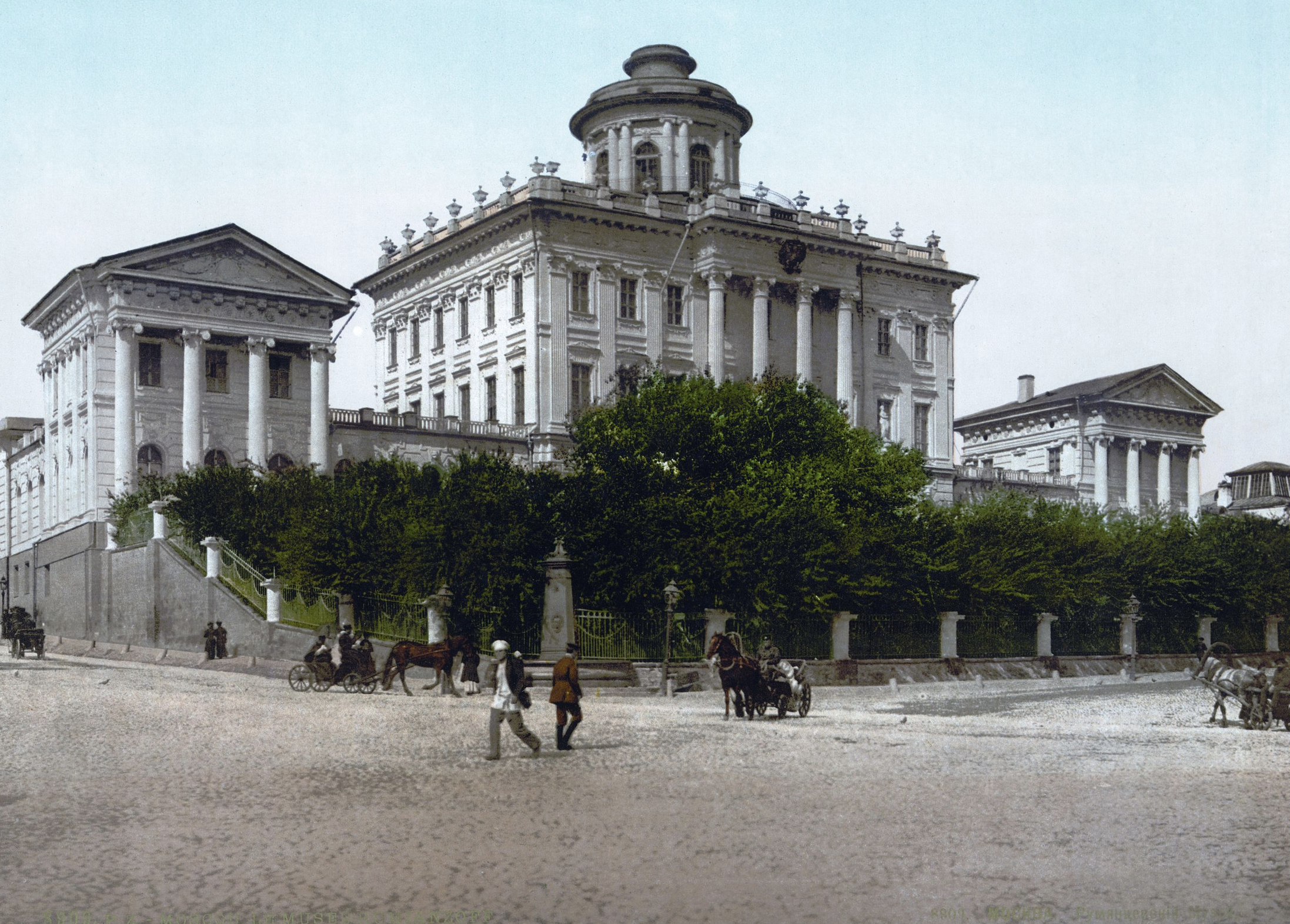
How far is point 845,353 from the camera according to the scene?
67750 mm

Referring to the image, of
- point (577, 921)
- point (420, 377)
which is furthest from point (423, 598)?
point (420, 377)

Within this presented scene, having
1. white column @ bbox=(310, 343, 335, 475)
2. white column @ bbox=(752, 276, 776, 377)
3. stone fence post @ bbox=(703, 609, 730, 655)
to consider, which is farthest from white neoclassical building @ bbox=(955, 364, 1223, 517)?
stone fence post @ bbox=(703, 609, 730, 655)

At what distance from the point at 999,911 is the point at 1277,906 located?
1705 mm

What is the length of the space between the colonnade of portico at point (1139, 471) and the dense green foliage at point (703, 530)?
30.6 metres

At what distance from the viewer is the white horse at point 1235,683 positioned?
2250 cm

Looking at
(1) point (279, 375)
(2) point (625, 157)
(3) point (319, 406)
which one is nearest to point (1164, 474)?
(2) point (625, 157)

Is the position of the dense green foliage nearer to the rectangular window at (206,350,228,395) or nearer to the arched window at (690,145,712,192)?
the rectangular window at (206,350,228,395)

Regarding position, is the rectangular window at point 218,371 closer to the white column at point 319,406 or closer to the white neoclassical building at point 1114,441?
the white column at point 319,406

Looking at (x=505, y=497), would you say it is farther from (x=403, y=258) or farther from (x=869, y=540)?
(x=403, y=258)

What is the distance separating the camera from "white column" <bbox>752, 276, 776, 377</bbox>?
212 ft

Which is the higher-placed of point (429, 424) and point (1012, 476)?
point (429, 424)

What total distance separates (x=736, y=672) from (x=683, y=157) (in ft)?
162

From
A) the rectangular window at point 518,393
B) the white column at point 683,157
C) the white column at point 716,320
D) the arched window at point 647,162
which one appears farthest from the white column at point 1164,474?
the rectangular window at point 518,393

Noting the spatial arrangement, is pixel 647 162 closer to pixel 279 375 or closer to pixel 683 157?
pixel 683 157
